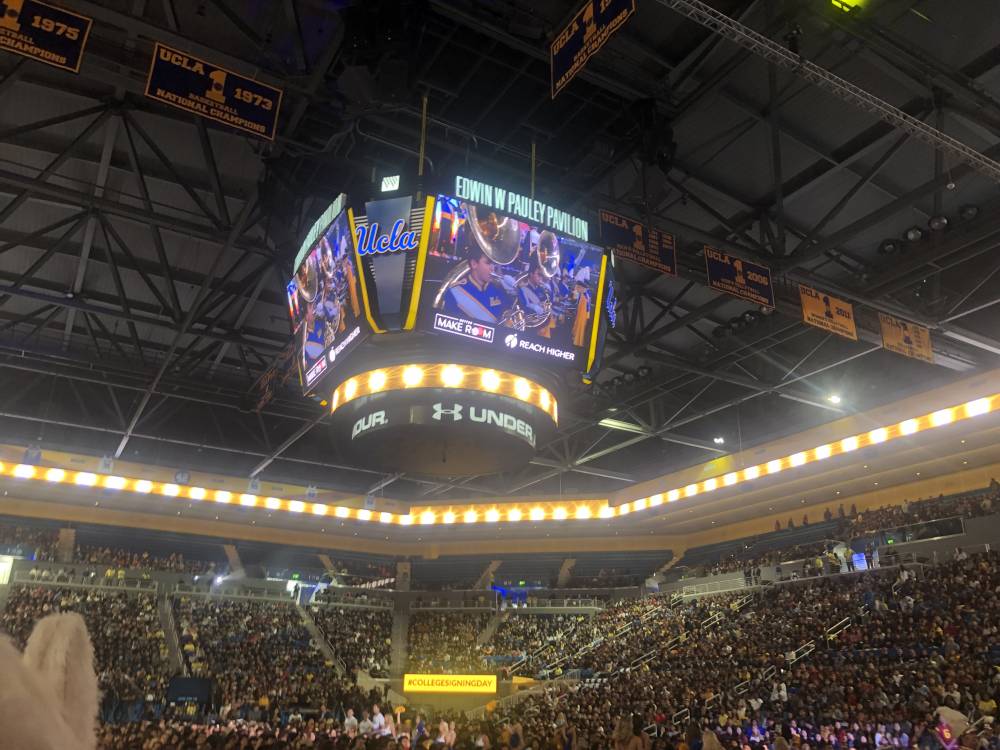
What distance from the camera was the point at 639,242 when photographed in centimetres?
1331

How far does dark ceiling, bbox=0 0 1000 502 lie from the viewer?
11.3 metres

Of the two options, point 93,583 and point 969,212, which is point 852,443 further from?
point 93,583

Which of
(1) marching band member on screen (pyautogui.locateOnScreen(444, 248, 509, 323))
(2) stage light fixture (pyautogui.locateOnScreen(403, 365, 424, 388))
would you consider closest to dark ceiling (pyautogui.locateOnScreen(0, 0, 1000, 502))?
(1) marching band member on screen (pyautogui.locateOnScreen(444, 248, 509, 323))

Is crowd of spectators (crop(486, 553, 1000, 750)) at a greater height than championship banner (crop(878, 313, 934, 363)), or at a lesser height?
lesser

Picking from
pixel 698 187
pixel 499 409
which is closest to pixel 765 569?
A: pixel 698 187

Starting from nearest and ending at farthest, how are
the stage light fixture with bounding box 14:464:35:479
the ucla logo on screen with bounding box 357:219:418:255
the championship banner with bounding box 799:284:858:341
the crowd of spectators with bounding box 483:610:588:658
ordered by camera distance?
1. the ucla logo on screen with bounding box 357:219:418:255
2. the championship banner with bounding box 799:284:858:341
3. the stage light fixture with bounding box 14:464:35:479
4. the crowd of spectators with bounding box 483:610:588:658

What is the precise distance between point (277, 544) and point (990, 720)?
34.6 metres

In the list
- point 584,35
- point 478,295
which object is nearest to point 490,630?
point 478,295

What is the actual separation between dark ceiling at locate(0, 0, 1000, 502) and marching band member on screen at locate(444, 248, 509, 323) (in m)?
1.69

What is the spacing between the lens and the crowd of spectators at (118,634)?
83.9 ft

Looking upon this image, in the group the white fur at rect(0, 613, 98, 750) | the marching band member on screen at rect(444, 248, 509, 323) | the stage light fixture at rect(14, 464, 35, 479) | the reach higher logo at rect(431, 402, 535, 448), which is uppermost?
the stage light fixture at rect(14, 464, 35, 479)

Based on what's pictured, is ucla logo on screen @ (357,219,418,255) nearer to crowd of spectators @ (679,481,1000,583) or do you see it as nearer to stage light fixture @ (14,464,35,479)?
crowd of spectators @ (679,481,1000,583)

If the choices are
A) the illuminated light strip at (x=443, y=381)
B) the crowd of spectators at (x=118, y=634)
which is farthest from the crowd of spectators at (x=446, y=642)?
the illuminated light strip at (x=443, y=381)

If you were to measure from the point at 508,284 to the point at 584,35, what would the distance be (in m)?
3.34
